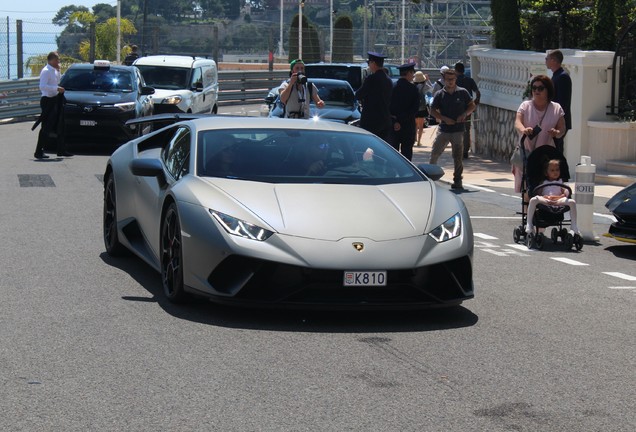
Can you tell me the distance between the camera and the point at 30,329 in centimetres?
745

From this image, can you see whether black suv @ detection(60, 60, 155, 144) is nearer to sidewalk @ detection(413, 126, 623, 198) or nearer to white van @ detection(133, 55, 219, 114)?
white van @ detection(133, 55, 219, 114)

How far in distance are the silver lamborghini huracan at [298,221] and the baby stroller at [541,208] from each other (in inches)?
118

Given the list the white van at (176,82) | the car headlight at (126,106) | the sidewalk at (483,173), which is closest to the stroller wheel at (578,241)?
the sidewalk at (483,173)

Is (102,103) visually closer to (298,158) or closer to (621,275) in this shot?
(621,275)

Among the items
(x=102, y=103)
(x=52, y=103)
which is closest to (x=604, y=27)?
(x=102, y=103)

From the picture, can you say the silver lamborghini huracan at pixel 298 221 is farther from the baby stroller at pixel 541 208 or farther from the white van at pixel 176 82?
the white van at pixel 176 82

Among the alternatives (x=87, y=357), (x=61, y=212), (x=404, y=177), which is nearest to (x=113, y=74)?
(x=61, y=212)

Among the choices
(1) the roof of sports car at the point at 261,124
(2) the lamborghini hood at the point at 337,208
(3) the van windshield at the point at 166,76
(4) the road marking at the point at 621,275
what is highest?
(3) the van windshield at the point at 166,76

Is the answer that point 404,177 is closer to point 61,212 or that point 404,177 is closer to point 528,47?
point 61,212

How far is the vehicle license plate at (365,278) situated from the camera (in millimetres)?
7617

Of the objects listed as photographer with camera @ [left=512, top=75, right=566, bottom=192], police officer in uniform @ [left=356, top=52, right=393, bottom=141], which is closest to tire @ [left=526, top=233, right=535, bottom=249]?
photographer with camera @ [left=512, top=75, right=566, bottom=192]

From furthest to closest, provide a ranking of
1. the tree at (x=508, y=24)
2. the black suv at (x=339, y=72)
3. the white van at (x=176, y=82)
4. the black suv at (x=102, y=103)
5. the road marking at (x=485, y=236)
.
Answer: the black suv at (x=339, y=72) → the white van at (x=176, y=82) → the tree at (x=508, y=24) → the black suv at (x=102, y=103) → the road marking at (x=485, y=236)

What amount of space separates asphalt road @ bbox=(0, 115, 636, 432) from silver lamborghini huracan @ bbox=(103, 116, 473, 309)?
218mm

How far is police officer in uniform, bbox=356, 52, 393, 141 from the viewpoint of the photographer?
16828mm
